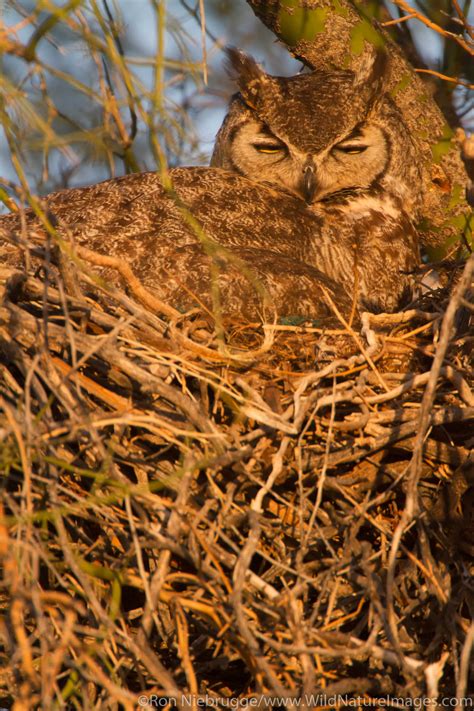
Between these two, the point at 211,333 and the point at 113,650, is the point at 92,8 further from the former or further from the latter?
the point at 113,650

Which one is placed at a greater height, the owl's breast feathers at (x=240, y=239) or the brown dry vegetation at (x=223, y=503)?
the owl's breast feathers at (x=240, y=239)

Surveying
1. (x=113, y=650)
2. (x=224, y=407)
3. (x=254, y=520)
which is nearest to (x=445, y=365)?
(x=224, y=407)

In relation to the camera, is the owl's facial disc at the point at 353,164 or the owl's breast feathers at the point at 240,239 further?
the owl's facial disc at the point at 353,164

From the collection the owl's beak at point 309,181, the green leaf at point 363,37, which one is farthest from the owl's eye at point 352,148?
the green leaf at point 363,37

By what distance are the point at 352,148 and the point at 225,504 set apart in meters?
1.90

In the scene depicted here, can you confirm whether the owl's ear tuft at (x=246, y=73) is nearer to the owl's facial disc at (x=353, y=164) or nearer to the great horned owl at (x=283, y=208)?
the great horned owl at (x=283, y=208)

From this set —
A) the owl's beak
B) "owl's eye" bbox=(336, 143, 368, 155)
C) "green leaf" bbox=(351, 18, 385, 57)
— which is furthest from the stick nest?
"green leaf" bbox=(351, 18, 385, 57)

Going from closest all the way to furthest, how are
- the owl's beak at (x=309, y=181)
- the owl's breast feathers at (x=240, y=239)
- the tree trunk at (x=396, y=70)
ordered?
the owl's breast feathers at (x=240, y=239), the owl's beak at (x=309, y=181), the tree trunk at (x=396, y=70)

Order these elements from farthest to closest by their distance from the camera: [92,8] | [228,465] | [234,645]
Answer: [228,465] < [234,645] < [92,8]

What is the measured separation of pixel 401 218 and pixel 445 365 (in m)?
1.37

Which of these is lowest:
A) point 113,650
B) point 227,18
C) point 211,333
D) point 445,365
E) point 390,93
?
point 113,650

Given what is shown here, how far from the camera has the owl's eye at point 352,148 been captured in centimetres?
312

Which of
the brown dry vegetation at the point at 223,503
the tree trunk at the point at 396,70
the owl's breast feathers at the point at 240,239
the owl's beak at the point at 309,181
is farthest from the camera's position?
the tree trunk at the point at 396,70

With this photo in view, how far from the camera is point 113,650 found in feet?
5.34
